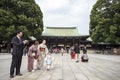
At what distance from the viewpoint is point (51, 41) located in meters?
51.7

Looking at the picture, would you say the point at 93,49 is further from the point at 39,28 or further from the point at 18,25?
the point at 18,25

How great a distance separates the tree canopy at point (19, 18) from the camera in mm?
31906

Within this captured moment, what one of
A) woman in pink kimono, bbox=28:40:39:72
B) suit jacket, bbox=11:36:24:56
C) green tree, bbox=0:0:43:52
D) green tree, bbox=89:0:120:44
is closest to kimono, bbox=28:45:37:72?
woman in pink kimono, bbox=28:40:39:72

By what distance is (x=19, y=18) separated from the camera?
3419 cm

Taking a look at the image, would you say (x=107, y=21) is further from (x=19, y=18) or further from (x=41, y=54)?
(x=41, y=54)

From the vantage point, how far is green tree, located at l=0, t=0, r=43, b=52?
1257 inches

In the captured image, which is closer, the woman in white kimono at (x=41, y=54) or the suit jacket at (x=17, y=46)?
the suit jacket at (x=17, y=46)

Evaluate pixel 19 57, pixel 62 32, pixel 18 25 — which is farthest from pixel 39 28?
pixel 19 57

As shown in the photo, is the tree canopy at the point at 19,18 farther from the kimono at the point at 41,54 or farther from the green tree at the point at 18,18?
the kimono at the point at 41,54

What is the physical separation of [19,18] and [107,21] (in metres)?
14.6

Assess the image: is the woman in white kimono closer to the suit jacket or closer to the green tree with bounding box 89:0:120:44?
the suit jacket

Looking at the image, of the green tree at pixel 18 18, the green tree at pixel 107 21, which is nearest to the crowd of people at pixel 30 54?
the green tree at pixel 18 18

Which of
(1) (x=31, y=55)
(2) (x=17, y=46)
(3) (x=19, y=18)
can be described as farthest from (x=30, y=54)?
(3) (x=19, y=18)

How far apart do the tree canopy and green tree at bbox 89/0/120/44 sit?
1043cm
